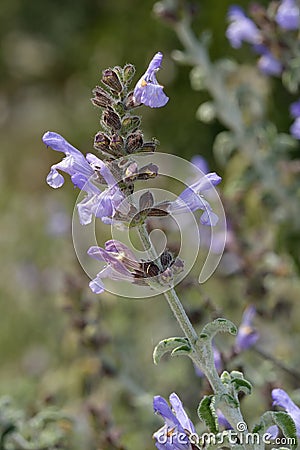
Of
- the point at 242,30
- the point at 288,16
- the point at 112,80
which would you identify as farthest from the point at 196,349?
the point at 242,30

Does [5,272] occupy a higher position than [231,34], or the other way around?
[5,272]

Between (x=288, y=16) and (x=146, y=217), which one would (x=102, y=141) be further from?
(x=288, y=16)

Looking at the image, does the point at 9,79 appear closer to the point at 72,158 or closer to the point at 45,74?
the point at 45,74

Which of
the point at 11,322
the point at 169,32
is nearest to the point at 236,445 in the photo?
the point at 11,322

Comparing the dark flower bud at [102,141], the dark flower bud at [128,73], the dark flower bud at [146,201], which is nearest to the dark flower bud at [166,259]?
the dark flower bud at [146,201]

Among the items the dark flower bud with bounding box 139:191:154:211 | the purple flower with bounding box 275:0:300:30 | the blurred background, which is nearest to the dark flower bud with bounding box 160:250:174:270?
the dark flower bud with bounding box 139:191:154:211

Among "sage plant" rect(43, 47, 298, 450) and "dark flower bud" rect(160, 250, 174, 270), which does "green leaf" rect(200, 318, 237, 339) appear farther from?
"dark flower bud" rect(160, 250, 174, 270)
